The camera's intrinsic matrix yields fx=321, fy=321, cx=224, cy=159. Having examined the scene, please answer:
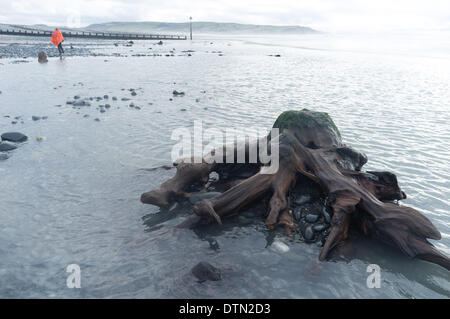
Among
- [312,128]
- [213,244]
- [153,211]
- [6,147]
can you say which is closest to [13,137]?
[6,147]

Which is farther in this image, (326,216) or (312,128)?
(312,128)

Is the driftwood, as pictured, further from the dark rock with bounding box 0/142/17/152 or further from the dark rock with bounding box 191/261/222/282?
the dark rock with bounding box 0/142/17/152

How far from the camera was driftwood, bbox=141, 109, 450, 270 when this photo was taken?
18.7 ft

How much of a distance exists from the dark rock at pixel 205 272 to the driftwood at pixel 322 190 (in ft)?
4.33

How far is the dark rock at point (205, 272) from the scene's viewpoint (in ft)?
16.8

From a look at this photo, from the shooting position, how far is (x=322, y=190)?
686 cm

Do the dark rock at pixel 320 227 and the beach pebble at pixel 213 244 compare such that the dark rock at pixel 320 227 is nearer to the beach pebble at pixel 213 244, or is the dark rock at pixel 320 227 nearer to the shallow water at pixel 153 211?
the shallow water at pixel 153 211

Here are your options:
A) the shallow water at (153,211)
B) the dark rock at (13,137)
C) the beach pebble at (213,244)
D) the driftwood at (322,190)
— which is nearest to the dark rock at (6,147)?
the shallow water at (153,211)

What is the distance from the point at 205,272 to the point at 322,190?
3162 millimetres

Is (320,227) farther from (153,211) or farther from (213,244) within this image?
(153,211)

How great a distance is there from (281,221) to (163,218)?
8.30 ft

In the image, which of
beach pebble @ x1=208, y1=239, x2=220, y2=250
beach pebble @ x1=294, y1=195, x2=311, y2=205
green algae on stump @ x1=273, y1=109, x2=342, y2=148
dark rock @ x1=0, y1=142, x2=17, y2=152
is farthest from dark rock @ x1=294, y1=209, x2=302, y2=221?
dark rock @ x1=0, y1=142, x2=17, y2=152
